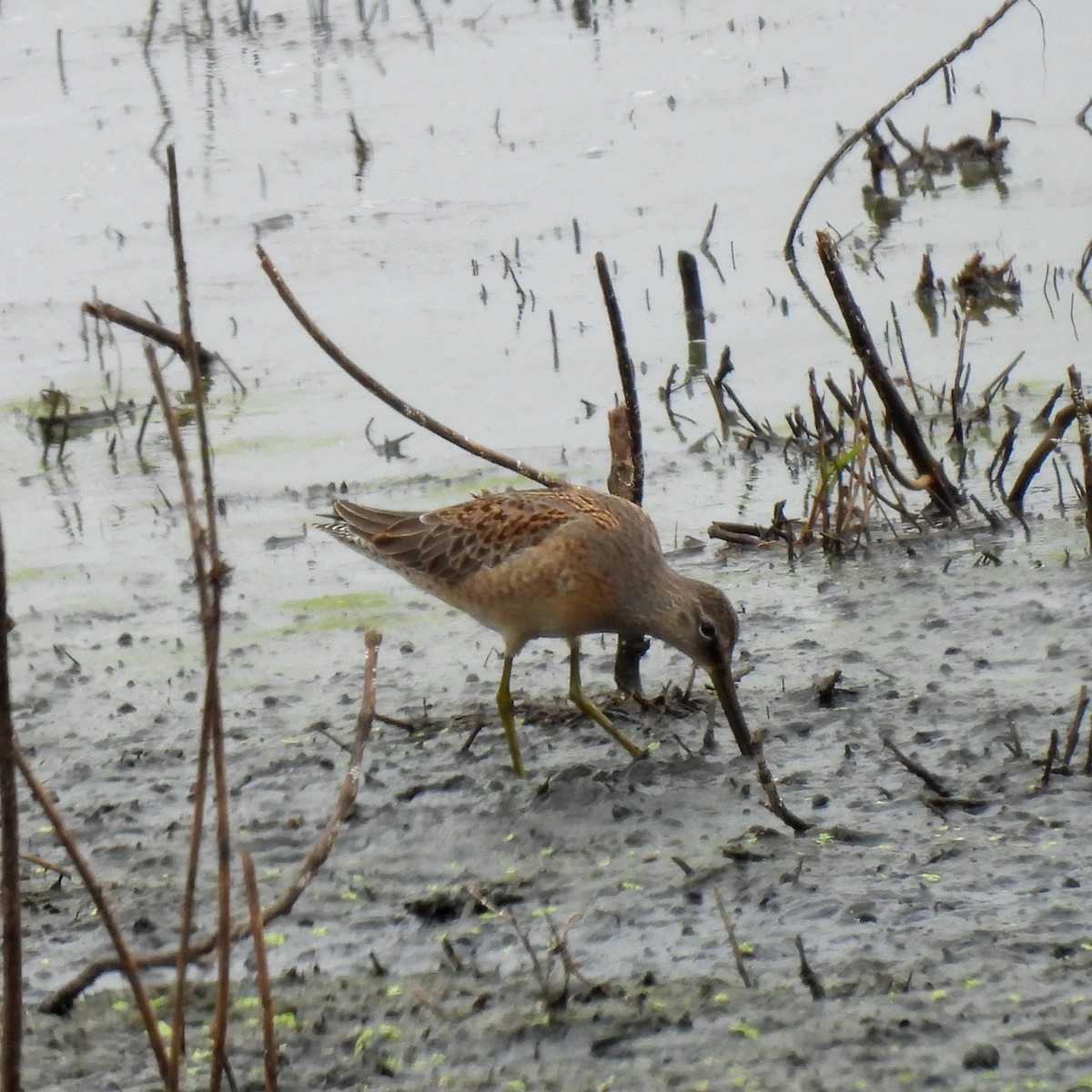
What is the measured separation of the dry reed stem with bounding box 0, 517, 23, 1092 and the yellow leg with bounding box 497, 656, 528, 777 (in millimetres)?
2074

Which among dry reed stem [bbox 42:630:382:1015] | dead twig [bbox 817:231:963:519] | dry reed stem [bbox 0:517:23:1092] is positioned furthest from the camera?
dead twig [bbox 817:231:963:519]

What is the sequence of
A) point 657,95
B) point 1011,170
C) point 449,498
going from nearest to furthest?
1. point 449,498
2. point 1011,170
3. point 657,95

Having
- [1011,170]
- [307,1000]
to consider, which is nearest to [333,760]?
[307,1000]

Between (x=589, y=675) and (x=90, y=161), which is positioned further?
(x=90, y=161)

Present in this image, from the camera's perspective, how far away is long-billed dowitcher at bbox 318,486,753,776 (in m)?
4.69

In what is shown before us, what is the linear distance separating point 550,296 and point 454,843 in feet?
17.5

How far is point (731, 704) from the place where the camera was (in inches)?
181

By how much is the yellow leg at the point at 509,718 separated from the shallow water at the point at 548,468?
0.08m

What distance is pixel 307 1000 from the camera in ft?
11.7

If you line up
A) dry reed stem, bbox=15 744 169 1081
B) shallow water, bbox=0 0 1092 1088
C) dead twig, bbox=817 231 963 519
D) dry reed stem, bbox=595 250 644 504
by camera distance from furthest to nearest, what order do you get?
dead twig, bbox=817 231 963 519 < dry reed stem, bbox=595 250 644 504 < shallow water, bbox=0 0 1092 1088 < dry reed stem, bbox=15 744 169 1081

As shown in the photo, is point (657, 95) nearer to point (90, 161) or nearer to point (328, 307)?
point (90, 161)

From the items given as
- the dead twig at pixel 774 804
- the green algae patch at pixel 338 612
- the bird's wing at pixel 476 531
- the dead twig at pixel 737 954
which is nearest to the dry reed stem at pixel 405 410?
the bird's wing at pixel 476 531

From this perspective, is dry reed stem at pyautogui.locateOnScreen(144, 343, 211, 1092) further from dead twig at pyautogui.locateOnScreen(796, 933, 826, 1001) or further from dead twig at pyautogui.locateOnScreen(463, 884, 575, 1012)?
dead twig at pyautogui.locateOnScreen(796, 933, 826, 1001)

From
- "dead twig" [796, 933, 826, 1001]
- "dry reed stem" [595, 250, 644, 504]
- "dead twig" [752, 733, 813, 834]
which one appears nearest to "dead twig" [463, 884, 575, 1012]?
"dead twig" [796, 933, 826, 1001]
